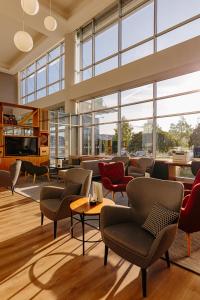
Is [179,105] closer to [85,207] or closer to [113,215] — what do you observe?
[85,207]

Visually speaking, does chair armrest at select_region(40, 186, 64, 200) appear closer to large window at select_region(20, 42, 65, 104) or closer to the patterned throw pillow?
the patterned throw pillow

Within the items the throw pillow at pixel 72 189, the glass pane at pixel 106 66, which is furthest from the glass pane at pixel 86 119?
the throw pillow at pixel 72 189

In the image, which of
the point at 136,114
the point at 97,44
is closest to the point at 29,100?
the point at 97,44

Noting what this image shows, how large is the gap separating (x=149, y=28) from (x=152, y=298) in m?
8.08

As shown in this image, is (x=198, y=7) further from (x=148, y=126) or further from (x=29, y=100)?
(x=29, y=100)

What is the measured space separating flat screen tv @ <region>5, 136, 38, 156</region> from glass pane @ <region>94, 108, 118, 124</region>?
293 cm

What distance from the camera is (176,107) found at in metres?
6.98

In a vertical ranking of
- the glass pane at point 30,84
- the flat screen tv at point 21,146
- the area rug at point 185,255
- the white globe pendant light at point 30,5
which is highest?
the glass pane at point 30,84

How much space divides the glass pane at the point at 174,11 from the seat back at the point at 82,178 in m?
6.11

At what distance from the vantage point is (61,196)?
347cm

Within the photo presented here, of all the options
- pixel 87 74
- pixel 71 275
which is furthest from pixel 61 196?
pixel 87 74

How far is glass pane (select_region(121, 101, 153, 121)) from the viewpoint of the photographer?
25.2 ft

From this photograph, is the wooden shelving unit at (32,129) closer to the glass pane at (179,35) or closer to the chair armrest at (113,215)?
the glass pane at (179,35)

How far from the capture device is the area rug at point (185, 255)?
231cm
